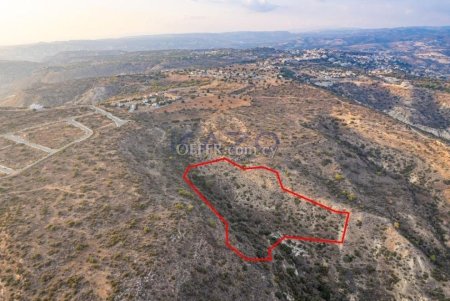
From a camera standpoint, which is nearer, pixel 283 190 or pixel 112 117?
pixel 283 190

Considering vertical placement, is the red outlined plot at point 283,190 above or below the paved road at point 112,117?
below

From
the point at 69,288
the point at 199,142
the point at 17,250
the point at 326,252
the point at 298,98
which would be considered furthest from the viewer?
the point at 298,98

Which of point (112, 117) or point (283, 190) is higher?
point (112, 117)

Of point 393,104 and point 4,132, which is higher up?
point 4,132

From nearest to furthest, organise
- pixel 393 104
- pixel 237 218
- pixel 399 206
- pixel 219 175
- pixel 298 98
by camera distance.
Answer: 1. pixel 237 218
2. pixel 399 206
3. pixel 219 175
4. pixel 298 98
5. pixel 393 104

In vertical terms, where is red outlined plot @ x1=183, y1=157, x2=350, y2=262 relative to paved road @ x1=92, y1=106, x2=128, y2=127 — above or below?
below

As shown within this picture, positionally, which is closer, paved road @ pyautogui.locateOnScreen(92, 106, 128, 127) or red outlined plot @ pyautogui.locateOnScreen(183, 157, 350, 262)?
red outlined plot @ pyautogui.locateOnScreen(183, 157, 350, 262)

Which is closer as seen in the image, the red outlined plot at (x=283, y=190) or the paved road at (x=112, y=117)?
the red outlined plot at (x=283, y=190)

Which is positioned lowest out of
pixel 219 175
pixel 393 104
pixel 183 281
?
pixel 393 104

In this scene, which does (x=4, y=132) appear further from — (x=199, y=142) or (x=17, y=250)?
(x=17, y=250)

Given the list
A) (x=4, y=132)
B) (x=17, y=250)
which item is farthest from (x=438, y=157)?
(x=4, y=132)

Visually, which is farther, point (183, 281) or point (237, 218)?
point (237, 218)
